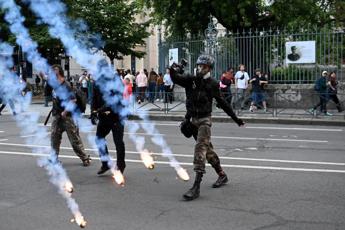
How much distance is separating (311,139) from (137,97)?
370 inches

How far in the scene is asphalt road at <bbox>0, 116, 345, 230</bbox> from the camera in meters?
6.06

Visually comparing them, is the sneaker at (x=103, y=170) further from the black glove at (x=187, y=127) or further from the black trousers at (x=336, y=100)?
the black trousers at (x=336, y=100)

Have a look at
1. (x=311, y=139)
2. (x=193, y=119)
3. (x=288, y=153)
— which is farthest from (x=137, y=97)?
(x=193, y=119)

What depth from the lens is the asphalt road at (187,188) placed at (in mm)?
6062

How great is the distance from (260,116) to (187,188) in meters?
11.9

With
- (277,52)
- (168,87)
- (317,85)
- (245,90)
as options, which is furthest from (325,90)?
(168,87)

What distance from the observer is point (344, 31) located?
2070cm

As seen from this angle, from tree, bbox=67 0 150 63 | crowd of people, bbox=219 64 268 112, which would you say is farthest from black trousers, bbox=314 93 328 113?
tree, bbox=67 0 150 63

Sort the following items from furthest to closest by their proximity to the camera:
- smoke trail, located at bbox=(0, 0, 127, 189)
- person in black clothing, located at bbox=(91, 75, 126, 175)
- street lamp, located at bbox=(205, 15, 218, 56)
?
street lamp, located at bbox=(205, 15, 218, 56), person in black clothing, located at bbox=(91, 75, 126, 175), smoke trail, located at bbox=(0, 0, 127, 189)

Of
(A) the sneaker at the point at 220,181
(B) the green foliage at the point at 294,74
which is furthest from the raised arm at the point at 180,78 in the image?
Result: (B) the green foliage at the point at 294,74

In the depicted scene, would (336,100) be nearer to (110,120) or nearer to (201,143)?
(110,120)

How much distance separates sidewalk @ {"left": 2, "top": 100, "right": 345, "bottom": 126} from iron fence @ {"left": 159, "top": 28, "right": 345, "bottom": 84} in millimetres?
1782

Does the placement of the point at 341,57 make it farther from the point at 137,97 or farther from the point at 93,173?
the point at 93,173

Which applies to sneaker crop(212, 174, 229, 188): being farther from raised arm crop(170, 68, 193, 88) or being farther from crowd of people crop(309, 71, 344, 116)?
crowd of people crop(309, 71, 344, 116)
